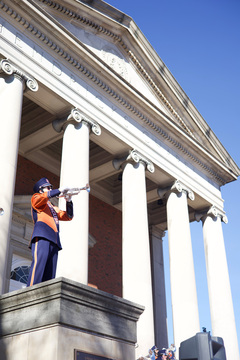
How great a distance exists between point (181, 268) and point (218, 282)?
2.64 metres

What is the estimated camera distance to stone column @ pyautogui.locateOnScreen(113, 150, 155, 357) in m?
13.4

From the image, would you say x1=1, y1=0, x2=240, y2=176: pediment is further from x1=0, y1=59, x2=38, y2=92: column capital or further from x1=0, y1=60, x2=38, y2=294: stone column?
x1=0, y1=60, x2=38, y2=294: stone column

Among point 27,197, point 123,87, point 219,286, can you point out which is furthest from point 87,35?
point 219,286

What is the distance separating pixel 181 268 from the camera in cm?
1628

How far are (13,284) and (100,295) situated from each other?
10088 mm

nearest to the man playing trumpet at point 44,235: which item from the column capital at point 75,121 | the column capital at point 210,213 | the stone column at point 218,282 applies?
the column capital at point 75,121

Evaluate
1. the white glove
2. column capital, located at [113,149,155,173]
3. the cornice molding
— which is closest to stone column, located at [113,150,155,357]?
column capital, located at [113,149,155,173]

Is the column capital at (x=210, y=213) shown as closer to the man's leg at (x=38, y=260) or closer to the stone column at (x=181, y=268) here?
the stone column at (x=181, y=268)

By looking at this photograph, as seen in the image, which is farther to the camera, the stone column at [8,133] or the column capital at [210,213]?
the column capital at [210,213]

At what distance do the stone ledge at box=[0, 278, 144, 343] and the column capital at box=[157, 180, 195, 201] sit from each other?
455 inches

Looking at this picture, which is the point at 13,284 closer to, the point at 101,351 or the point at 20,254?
the point at 20,254

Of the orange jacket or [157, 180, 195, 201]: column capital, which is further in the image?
[157, 180, 195, 201]: column capital

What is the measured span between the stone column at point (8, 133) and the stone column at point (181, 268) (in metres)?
7.03

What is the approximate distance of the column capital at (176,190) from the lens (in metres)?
17.6
